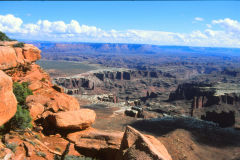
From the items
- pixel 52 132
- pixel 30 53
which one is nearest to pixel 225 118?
pixel 30 53

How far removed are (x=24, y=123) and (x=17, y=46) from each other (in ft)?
48.8

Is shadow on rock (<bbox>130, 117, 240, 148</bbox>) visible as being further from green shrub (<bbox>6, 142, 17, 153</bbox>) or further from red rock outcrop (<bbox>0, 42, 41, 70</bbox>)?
green shrub (<bbox>6, 142, 17, 153</bbox>)

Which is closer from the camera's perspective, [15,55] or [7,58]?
[7,58]

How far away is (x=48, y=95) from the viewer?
912 inches

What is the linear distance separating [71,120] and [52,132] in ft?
5.71

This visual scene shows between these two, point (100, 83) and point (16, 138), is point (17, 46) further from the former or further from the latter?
point (100, 83)

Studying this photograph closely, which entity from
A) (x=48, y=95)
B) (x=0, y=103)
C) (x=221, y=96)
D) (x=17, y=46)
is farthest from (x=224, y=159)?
(x=221, y=96)

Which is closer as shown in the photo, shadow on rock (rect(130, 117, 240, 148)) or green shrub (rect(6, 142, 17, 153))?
green shrub (rect(6, 142, 17, 153))

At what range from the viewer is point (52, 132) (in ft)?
55.6

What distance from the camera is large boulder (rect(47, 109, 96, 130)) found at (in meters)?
16.8

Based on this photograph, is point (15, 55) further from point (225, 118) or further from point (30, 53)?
point (225, 118)

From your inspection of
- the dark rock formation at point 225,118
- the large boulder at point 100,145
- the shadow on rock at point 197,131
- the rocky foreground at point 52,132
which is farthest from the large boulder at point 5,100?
the dark rock formation at point 225,118

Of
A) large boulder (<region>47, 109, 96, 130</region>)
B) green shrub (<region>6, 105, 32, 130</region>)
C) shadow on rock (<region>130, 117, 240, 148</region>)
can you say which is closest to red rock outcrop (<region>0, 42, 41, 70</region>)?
large boulder (<region>47, 109, 96, 130</region>)

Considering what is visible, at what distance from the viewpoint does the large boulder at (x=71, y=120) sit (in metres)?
16.8
